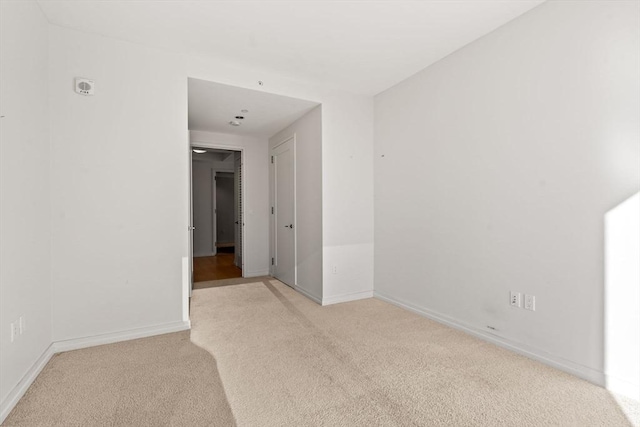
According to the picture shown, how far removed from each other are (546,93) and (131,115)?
337 cm

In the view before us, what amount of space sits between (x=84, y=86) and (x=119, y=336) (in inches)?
84.2

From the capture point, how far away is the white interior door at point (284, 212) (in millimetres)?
4535

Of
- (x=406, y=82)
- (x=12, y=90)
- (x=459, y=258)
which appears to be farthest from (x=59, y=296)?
(x=406, y=82)

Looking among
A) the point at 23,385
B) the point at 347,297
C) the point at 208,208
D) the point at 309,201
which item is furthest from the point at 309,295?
the point at 208,208

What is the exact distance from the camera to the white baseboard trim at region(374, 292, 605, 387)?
2.07m

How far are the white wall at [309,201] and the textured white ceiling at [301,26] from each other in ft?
3.02

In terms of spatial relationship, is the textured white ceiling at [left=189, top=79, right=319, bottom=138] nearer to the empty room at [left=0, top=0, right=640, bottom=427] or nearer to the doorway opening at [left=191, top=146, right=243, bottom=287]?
the empty room at [left=0, top=0, right=640, bottom=427]

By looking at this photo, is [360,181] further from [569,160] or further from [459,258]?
[569,160]

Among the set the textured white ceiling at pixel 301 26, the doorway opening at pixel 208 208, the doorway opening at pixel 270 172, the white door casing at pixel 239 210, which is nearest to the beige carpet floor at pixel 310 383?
the doorway opening at pixel 270 172

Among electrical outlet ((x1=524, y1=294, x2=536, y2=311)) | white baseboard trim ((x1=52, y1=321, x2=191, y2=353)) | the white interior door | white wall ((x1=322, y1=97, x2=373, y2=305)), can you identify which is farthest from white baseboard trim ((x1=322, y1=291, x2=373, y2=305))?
electrical outlet ((x1=524, y1=294, x2=536, y2=311))

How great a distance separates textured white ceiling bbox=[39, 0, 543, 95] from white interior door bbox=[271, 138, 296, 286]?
1613 mm

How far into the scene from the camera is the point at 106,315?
2.70 m

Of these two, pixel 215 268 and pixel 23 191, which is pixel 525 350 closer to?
pixel 23 191

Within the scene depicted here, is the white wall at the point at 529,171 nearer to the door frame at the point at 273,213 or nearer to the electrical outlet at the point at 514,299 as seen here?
the electrical outlet at the point at 514,299
